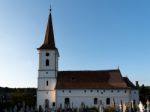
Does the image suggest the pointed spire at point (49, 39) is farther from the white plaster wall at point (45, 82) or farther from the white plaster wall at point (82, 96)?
the white plaster wall at point (82, 96)

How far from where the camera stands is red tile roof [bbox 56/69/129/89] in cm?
5897

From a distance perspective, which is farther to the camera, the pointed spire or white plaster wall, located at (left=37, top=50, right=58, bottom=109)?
the pointed spire

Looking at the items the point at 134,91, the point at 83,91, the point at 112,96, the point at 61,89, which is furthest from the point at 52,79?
the point at 134,91

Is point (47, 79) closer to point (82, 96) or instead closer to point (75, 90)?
point (75, 90)

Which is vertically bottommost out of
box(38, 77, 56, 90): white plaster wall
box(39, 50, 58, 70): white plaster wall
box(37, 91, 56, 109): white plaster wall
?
box(37, 91, 56, 109): white plaster wall

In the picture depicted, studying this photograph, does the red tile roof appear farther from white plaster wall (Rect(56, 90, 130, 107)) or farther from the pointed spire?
the pointed spire

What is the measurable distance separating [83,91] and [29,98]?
21910mm

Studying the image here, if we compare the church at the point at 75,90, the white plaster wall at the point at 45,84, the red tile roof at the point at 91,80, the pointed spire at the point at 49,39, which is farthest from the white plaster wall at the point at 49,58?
the red tile roof at the point at 91,80

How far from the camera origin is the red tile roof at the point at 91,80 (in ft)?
193

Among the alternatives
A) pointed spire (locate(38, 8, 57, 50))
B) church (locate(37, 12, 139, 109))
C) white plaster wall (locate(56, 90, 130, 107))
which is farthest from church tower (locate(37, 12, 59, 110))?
white plaster wall (locate(56, 90, 130, 107))

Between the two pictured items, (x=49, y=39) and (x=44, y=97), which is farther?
(x=49, y=39)

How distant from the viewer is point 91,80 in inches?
2377

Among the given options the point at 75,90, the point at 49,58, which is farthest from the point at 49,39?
the point at 75,90

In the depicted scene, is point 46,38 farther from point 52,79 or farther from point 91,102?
point 91,102
